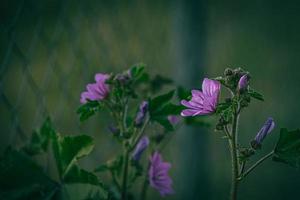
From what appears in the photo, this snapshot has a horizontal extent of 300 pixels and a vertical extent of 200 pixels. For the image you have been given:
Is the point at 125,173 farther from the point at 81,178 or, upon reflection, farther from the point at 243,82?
the point at 243,82

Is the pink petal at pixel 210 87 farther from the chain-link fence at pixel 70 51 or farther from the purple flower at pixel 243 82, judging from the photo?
the chain-link fence at pixel 70 51

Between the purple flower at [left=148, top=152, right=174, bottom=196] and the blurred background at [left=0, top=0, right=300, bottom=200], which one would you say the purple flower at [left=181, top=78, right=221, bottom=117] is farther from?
the blurred background at [left=0, top=0, right=300, bottom=200]

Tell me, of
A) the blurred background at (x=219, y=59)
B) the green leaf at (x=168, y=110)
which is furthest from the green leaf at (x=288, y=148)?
the blurred background at (x=219, y=59)

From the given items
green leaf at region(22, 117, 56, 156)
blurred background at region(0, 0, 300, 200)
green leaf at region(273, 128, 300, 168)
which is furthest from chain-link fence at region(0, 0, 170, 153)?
green leaf at region(273, 128, 300, 168)

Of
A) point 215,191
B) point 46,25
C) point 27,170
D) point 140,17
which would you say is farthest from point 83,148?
point 215,191

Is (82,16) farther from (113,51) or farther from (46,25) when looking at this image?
(113,51)

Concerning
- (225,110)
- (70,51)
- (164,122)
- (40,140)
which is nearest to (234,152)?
(225,110)
